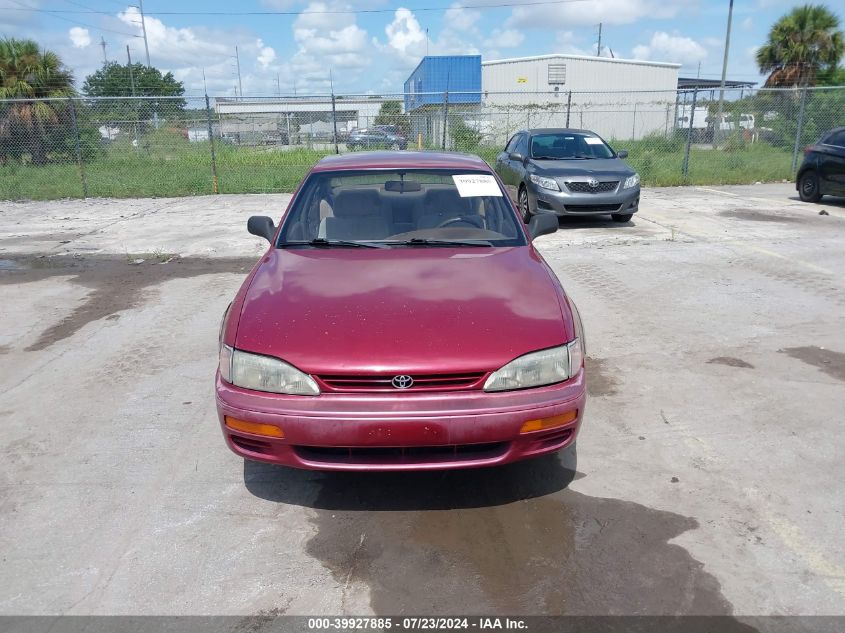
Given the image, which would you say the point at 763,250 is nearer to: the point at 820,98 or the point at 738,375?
the point at 738,375

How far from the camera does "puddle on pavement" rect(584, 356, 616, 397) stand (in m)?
4.59

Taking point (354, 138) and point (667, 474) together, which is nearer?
point (667, 474)

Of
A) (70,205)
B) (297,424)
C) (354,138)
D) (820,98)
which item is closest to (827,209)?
(820,98)

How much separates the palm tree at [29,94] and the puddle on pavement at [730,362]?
1711 centimetres

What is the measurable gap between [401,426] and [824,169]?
12911 millimetres

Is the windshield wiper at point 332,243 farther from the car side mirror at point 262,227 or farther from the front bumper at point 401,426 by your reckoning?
the front bumper at point 401,426

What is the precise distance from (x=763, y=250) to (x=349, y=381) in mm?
7736

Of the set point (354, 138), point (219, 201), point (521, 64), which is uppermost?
point (521, 64)

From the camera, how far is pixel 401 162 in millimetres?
4750

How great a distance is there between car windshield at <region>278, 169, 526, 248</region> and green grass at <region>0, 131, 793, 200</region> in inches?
489

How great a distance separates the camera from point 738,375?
4.82 meters

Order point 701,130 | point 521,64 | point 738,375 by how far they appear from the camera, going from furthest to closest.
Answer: point 521,64, point 701,130, point 738,375

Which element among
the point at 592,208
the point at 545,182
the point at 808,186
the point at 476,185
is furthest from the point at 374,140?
the point at 476,185

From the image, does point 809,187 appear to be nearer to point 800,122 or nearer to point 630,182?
point 800,122
